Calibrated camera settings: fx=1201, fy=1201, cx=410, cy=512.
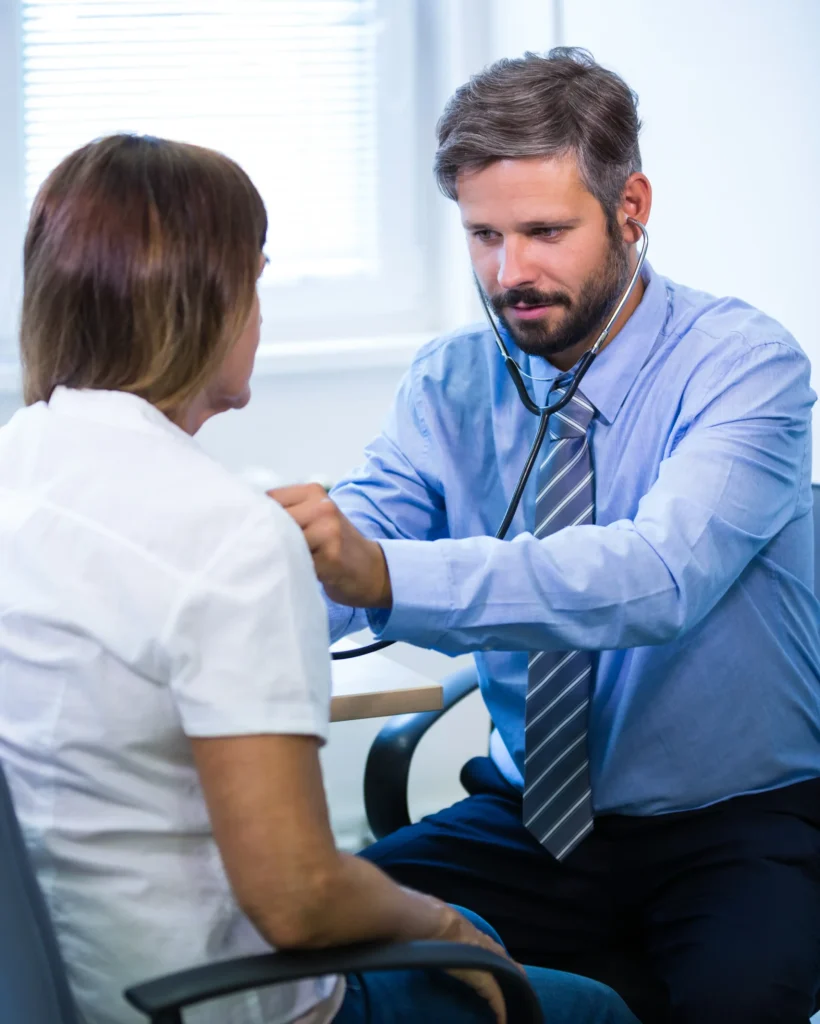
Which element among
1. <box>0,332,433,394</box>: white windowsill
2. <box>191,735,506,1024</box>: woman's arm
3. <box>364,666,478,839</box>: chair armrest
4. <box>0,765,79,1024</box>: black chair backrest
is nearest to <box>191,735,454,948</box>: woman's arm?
<box>191,735,506,1024</box>: woman's arm

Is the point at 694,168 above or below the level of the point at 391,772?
above

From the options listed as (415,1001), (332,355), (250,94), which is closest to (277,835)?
(415,1001)

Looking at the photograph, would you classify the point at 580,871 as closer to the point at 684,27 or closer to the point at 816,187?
the point at 816,187

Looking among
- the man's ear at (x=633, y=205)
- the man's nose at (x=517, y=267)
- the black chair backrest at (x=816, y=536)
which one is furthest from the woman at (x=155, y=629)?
the black chair backrest at (x=816, y=536)

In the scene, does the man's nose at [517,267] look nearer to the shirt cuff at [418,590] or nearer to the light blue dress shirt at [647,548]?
the light blue dress shirt at [647,548]

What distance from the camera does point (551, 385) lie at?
1487 mm

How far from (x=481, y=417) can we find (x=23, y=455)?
79 cm

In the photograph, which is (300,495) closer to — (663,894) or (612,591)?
(612,591)

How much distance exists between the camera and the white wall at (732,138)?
175cm

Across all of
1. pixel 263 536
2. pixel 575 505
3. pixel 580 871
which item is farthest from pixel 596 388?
pixel 263 536

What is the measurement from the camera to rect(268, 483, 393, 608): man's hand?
1.04 metres

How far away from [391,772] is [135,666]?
77cm

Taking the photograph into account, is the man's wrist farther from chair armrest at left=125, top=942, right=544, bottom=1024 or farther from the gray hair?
the gray hair

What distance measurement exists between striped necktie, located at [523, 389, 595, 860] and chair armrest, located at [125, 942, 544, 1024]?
477 millimetres
